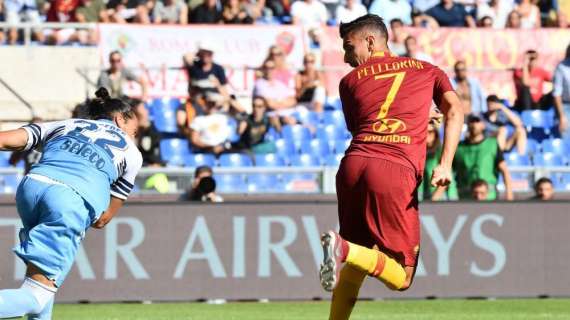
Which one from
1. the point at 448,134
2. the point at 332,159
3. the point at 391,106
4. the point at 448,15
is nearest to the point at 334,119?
the point at 332,159

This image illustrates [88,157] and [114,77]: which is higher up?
[88,157]

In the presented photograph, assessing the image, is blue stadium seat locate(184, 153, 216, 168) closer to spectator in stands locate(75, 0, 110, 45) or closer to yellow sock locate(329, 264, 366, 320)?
spectator in stands locate(75, 0, 110, 45)

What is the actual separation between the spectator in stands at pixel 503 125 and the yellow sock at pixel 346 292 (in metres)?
9.63

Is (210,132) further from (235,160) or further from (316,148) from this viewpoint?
(316,148)

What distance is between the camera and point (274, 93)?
1891cm

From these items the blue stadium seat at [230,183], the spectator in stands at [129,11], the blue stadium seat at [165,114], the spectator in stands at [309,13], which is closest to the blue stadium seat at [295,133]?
the blue stadium seat at [165,114]

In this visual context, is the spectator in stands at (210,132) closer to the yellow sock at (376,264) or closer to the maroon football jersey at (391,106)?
the maroon football jersey at (391,106)

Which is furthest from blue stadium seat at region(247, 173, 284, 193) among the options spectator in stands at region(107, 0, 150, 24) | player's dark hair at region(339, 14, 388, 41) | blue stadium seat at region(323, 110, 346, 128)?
player's dark hair at region(339, 14, 388, 41)

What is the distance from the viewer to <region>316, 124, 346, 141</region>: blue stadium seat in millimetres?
18625

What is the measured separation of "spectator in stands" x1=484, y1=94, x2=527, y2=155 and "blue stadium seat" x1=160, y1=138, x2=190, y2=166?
13.7ft

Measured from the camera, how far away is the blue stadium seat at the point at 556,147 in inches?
745

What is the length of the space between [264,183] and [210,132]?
3.15m

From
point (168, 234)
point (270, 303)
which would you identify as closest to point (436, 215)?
point (270, 303)

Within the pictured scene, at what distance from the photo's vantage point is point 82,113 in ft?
26.7
